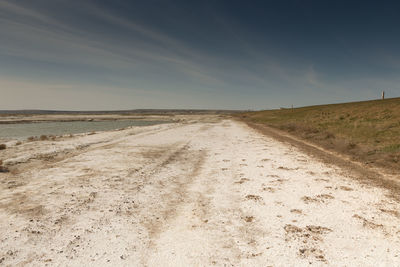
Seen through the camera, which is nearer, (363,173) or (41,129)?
(363,173)

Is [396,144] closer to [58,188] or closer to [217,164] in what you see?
[217,164]

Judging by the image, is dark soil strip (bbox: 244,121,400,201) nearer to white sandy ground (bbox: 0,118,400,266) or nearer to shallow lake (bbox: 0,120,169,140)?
white sandy ground (bbox: 0,118,400,266)

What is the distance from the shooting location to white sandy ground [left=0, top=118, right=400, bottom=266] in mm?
3766

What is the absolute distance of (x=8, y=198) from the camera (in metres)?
6.08

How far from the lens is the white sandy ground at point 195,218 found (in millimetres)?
3766

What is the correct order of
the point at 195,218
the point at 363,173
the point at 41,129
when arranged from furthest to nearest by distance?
the point at 41,129, the point at 363,173, the point at 195,218

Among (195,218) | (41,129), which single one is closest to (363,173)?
(195,218)

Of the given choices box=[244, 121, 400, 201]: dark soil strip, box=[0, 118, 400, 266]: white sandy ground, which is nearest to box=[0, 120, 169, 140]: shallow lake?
box=[0, 118, 400, 266]: white sandy ground

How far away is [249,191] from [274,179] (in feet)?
5.41

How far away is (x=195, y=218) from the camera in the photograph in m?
5.09

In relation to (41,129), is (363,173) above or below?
above

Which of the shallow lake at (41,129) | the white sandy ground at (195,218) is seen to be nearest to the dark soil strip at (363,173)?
the white sandy ground at (195,218)

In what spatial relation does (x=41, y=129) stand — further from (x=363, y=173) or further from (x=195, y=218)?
(x=363, y=173)

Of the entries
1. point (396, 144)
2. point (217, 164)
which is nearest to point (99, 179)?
point (217, 164)
